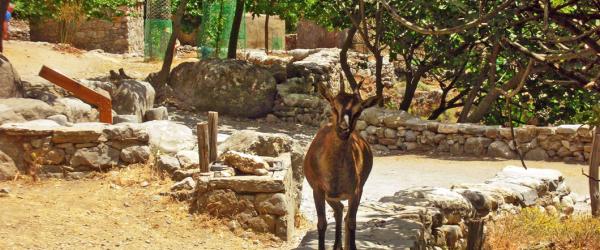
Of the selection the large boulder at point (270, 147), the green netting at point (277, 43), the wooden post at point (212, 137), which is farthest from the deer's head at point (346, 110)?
the green netting at point (277, 43)

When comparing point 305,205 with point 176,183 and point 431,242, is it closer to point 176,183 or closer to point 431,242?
point 176,183

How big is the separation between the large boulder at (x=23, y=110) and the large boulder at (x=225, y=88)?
8.43 meters

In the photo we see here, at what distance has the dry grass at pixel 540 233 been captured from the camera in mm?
9133

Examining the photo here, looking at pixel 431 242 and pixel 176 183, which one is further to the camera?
pixel 176 183

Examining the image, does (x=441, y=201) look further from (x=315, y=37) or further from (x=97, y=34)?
(x=315, y=37)

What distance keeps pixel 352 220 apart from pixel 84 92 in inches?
283

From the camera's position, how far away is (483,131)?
16406mm

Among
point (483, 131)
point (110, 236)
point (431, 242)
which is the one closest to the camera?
point (431, 242)

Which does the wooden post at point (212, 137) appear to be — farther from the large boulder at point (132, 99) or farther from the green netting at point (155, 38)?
the green netting at point (155, 38)

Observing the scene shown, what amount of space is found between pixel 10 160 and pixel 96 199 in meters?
1.40

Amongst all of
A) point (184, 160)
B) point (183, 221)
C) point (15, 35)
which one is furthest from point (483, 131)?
point (15, 35)

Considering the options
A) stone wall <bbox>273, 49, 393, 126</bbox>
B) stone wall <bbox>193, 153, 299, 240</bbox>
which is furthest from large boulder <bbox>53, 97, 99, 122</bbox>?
stone wall <bbox>273, 49, 393, 126</bbox>

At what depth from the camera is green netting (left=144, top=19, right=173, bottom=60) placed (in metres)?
27.0

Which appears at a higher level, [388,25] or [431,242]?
[388,25]
